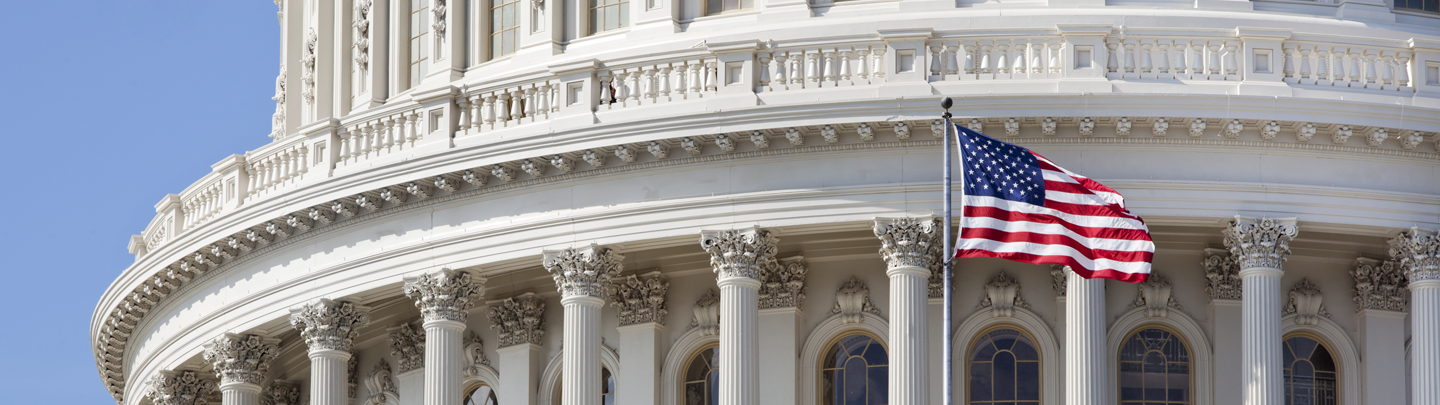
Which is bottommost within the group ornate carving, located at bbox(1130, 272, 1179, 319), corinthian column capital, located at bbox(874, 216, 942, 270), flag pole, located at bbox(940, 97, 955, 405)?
flag pole, located at bbox(940, 97, 955, 405)

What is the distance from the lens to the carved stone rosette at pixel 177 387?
5041cm

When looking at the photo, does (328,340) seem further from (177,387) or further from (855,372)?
(855,372)

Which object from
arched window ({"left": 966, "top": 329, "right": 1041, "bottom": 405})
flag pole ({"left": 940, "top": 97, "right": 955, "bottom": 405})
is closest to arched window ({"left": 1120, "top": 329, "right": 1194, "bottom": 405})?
arched window ({"left": 966, "top": 329, "right": 1041, "bottom": 405})

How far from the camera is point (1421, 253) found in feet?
134

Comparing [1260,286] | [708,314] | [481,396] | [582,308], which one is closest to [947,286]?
[1260,286]

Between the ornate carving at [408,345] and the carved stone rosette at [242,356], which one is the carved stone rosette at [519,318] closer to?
the ornate carving at [408,345]

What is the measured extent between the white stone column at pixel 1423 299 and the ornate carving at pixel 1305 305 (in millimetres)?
2027

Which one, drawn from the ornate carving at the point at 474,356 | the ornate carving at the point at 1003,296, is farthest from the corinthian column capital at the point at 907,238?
the ornate carving at the point at 474,356

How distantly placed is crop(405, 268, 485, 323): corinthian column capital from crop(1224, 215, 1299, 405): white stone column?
1205 cm

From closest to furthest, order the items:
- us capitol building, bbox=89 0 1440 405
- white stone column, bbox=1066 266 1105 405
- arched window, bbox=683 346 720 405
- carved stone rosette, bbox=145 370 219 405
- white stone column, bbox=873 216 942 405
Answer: white stone column, bbox=1066 266 1105 405
white stone column, bbox=873 216 942 405
us capitol building, bbox=89 0 1440 405
arched window, bbox=683 346 720 405
carved stone rosette, bbox=145 370 219 405

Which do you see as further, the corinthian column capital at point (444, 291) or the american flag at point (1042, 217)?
the corinthian column capital at point (444, 291)

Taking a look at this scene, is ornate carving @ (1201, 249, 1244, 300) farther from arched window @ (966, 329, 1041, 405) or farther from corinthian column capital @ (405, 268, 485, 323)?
corinthian column capital @ (405, 268, 485, 323)

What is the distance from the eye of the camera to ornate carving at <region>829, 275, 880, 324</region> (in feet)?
143

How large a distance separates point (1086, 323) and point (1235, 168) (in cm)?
321
